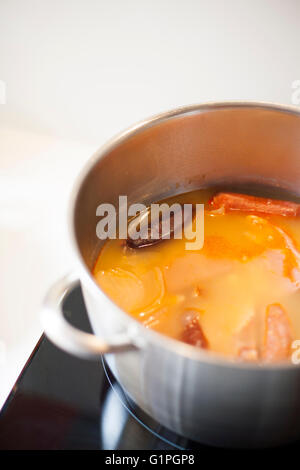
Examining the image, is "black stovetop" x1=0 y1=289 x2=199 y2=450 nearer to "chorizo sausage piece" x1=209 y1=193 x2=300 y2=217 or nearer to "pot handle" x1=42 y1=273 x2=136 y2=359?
"pot handle" x1=42 y1=273 x2=136 y2=359

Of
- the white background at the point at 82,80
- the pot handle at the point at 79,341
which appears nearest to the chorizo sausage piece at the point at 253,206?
the white background at the point at 82,80

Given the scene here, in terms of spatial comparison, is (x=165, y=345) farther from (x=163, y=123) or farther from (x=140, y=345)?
(x=163, y=123)

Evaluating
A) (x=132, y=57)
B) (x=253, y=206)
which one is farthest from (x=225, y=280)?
(x=132, y=57)

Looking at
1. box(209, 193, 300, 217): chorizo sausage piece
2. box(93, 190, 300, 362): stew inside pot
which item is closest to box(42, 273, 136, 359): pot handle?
box(93, 190, 300, 362): stew inside pot

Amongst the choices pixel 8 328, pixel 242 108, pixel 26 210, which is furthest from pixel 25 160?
pixel 242 108

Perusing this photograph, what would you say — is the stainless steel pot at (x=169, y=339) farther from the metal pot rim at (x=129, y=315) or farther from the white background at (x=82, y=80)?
the white background at (x=82, y=80)

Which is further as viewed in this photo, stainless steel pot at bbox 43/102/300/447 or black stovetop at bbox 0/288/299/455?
black stovetop at bbox 0/288/299/455

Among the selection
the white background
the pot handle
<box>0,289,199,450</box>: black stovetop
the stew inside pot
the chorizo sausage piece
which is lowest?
<box>0,289,199,450</box>: black stovetop

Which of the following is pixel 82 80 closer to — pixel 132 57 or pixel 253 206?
pixel 132 57
